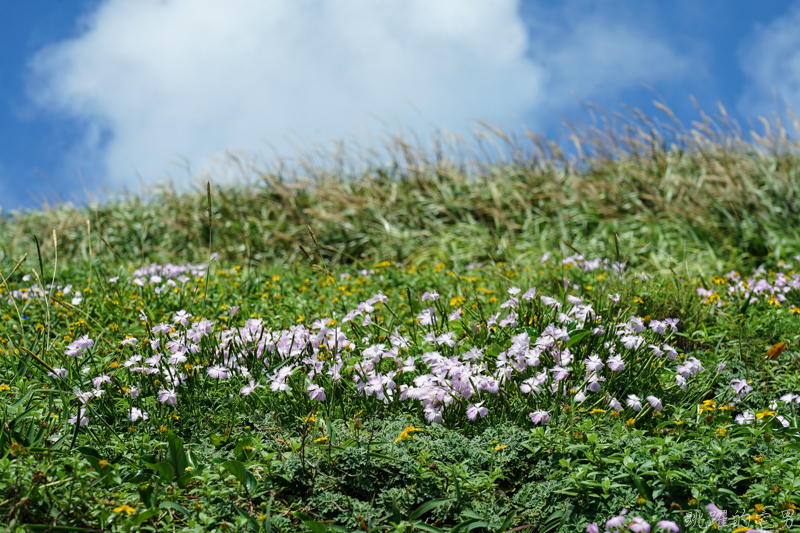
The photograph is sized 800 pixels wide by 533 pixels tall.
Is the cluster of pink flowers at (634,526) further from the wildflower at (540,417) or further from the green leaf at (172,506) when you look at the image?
the green leaf at (172,506)

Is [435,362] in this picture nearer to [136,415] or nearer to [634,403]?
[634,403]

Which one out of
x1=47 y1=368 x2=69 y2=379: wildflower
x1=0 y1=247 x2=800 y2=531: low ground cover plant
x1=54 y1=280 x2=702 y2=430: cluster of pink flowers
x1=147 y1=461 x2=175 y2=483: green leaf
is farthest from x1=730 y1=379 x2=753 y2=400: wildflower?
x1=47 y1=368 x2=69 y2=379: wildflower

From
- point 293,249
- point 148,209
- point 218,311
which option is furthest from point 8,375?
point 148,209

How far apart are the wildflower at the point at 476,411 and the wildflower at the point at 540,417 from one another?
8.3 inches

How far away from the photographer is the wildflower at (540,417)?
2700 millimetres

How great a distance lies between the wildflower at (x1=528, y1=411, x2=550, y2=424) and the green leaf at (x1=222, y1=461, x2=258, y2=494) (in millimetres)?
1241

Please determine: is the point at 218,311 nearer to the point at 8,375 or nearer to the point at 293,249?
the point at 8,375

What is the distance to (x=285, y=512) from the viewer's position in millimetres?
2309

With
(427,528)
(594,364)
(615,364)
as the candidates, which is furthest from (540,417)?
(427,528)

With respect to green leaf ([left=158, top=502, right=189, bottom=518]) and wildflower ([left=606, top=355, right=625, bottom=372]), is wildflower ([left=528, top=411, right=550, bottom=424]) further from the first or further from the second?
green leaf ([left=158, top=502, right=189, bottom=518])

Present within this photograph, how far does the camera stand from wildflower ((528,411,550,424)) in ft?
8.86

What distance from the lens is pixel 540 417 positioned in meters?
2.71

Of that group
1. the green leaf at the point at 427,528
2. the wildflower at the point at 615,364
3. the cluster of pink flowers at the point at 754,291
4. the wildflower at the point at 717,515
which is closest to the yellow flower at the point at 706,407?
the wildflower at the point at 615,364

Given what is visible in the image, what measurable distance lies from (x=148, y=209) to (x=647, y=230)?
876 cm
